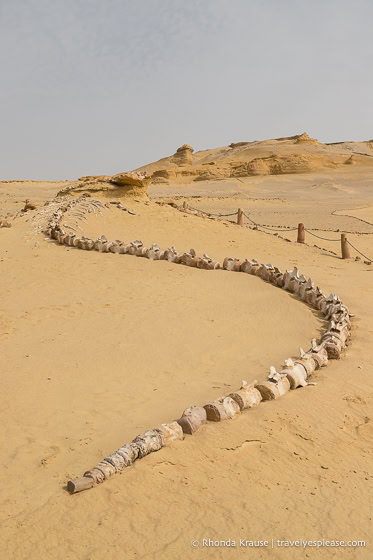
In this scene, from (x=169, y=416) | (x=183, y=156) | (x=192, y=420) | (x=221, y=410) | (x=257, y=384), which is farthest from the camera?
(x=183, y=156)

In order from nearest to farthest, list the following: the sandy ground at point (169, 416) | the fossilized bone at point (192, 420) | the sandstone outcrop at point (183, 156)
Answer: the sandy ground at point (169, 416) < the fossilized bone at point (192, 420) < the sandstone outcrop at point (183, 156)

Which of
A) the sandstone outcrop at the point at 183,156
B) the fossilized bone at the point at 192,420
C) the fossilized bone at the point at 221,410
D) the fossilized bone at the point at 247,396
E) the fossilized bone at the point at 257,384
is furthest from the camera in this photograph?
the sandstone outcrop at the point at 183,156

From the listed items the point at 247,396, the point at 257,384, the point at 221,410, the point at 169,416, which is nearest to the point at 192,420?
the point at 221,410

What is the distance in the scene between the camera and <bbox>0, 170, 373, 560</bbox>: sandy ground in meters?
A: 3.12

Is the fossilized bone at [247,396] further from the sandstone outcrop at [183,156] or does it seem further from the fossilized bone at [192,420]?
the sandstone outcrop at [183,156]

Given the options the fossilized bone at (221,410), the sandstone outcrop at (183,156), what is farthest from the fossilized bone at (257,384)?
the sandstone outcrop at (183,156)

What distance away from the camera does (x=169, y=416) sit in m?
4.42

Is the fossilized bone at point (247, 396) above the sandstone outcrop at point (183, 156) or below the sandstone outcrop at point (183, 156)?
below

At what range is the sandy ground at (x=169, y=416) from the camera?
312cm

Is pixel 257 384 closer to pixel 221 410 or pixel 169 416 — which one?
pixel 221 410

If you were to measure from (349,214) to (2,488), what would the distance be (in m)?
23.9

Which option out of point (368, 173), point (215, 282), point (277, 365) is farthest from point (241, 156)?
point (277, 365)

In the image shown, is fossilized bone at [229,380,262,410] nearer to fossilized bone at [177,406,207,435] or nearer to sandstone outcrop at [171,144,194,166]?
fossilized bone at [177,406,207,435]

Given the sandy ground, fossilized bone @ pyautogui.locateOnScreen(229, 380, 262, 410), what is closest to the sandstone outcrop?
the sandy ground
